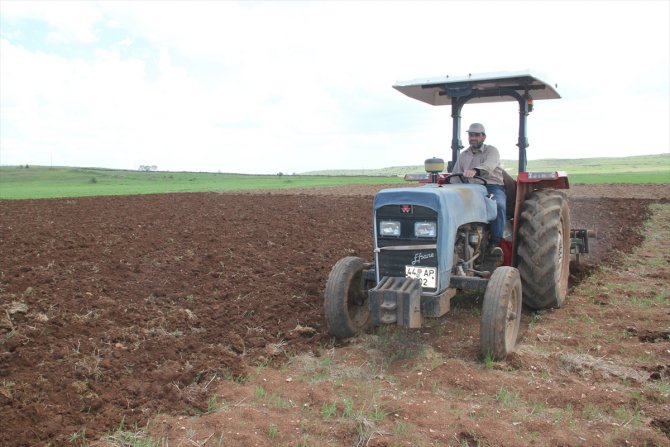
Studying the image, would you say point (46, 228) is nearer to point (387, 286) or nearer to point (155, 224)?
point (155, 224)

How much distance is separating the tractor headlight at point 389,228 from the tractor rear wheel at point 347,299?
490 millimetres

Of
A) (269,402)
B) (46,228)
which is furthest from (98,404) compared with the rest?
(46,228)

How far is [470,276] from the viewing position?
557 centimetres

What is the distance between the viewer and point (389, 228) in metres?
5.24

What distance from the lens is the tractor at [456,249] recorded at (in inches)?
189

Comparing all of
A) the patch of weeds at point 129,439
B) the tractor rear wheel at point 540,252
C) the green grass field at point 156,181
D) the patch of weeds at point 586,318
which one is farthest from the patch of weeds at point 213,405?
the patch of weeds at point 586,318

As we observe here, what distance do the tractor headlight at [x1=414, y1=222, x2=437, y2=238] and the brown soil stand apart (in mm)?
1079

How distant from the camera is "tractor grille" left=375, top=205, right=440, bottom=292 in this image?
5059 mm

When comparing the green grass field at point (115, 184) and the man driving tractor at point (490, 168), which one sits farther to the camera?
the green grass field at point (115, 184)

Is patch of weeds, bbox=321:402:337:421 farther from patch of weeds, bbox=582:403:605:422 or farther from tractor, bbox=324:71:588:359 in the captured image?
patch of weeds, bbox=582:403:605:422

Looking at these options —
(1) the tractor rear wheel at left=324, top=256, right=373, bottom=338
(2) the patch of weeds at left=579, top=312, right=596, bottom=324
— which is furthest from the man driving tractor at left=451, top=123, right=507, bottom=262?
(1) the tractor rear wheel at left=324, top=256, right=373, bottom=338

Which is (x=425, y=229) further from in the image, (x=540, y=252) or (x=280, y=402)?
(x=280, y=402)

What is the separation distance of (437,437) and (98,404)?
230cm

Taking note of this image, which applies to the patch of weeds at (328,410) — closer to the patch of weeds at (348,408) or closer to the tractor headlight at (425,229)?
the patch of weeds at (348,408)
